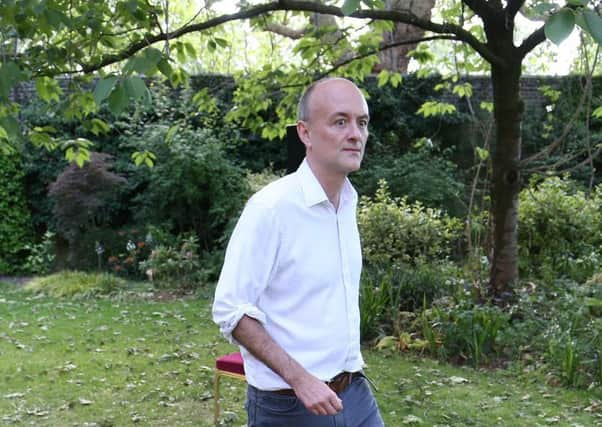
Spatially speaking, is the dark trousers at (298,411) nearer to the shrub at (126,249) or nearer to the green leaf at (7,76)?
the green leaf at (7,76)

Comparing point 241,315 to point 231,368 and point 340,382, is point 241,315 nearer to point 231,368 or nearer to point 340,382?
point 340,382

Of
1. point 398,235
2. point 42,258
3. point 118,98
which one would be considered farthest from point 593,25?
point 42,258

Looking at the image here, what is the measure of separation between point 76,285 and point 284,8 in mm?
5931

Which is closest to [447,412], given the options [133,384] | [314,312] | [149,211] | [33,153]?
[133,384]

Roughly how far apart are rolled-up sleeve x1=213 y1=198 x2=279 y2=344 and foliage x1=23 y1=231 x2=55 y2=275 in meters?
10.7

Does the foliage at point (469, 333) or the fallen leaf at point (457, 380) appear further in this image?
the foliage at point (469, 333)

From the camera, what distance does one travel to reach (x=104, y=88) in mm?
2713

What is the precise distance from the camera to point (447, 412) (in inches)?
202

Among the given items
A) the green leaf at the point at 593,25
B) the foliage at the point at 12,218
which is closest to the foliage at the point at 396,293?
the green leaf at the point at 593,25

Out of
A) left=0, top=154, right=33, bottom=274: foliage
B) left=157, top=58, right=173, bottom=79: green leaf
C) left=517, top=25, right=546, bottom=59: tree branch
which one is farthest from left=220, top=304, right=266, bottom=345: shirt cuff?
left=0, top=154, right=33, bottom=274: foliage

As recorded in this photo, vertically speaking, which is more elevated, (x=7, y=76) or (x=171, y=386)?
(x=7, y=76)

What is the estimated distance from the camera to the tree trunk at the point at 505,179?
6859 mm

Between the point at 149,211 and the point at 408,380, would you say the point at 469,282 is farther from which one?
the point at 149,211

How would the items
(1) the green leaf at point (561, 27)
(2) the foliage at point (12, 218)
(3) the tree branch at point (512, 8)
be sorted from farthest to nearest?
(2) the foliage at point (12, 218) → (3) the tree branch at point (512, 8) → (1) the green leaf at point (561, 27)
